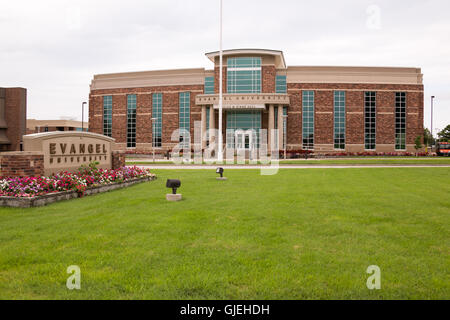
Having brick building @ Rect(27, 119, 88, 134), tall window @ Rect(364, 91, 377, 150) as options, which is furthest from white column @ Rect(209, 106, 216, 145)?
brick building @ Rect(27, 119, 88, 134)

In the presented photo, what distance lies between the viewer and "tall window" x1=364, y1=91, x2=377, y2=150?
159ft

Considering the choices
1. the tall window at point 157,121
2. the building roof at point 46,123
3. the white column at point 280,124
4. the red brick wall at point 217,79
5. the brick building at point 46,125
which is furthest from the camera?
the building roof at point 46,123

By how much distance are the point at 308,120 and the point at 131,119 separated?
26973 millimetres

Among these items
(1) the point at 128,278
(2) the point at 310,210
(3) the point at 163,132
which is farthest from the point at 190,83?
(1) the point at 128,278

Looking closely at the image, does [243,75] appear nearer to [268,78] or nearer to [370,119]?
[268,78]

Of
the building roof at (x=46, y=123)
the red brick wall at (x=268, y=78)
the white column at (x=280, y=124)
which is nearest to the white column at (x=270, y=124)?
the white column at (x=280, y=124)

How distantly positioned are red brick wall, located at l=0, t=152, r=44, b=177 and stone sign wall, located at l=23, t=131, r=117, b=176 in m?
0.40

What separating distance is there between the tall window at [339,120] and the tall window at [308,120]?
3.26 m

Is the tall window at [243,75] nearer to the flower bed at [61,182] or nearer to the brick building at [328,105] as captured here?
the brick building at [328,105]

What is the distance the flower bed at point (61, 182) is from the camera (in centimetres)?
966

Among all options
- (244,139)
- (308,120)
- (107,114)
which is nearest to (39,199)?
(244,139)

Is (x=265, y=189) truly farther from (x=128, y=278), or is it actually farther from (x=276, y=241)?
(x=128, y=278)

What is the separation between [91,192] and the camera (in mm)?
11734

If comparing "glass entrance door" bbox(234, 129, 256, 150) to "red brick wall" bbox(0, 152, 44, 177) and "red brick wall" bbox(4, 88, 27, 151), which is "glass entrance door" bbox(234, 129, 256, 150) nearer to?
"red brick wall" bbox(4, 88, 27, 151)
